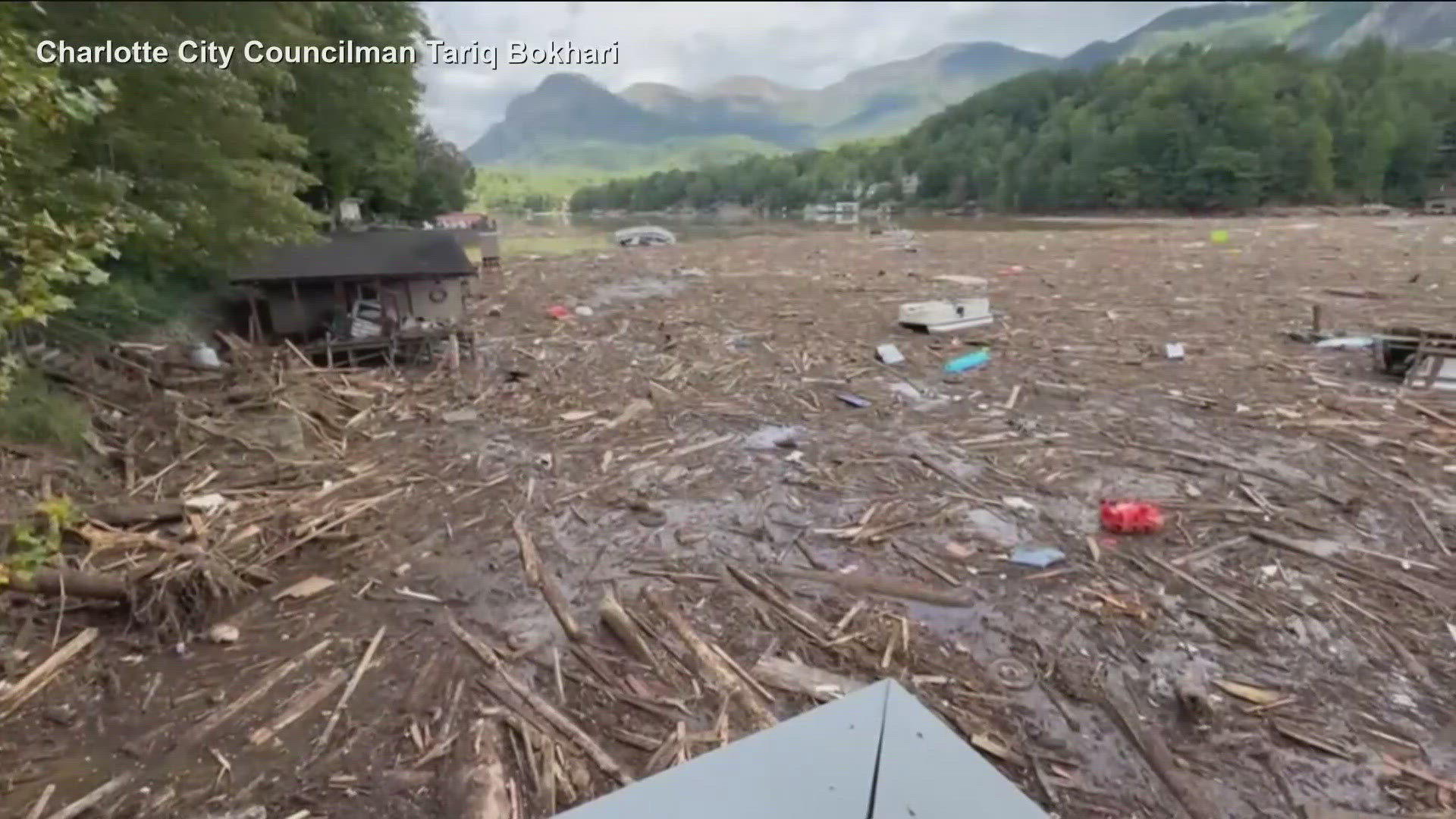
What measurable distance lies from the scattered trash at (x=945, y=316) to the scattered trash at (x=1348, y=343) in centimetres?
462

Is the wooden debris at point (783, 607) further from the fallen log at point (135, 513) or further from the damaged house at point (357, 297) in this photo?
the damaged house at point (357, 297)

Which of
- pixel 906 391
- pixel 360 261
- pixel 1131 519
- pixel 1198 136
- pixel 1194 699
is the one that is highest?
pixel 1198 136

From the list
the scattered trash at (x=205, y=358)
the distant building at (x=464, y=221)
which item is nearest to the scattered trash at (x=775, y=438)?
the scattered trash at (x=205, y=358)

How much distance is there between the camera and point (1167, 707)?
12.8 feet

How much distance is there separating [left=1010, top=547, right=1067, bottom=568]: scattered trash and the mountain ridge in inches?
127

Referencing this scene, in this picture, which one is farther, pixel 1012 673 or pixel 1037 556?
pixel 1037 556

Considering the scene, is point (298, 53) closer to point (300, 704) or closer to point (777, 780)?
point (777, 780)

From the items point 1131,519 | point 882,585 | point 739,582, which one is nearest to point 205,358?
point 739,582

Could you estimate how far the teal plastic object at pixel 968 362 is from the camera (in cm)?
1059

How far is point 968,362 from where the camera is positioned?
424 inches

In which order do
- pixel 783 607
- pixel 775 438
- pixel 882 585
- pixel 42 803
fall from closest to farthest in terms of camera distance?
pixel 42 803, pixel 783 607, pixel 882 585, pixel 775 438

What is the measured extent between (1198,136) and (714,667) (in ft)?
43.3

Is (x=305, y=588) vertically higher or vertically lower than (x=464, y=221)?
lower

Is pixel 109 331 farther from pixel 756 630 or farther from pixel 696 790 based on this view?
pixel 696 790
